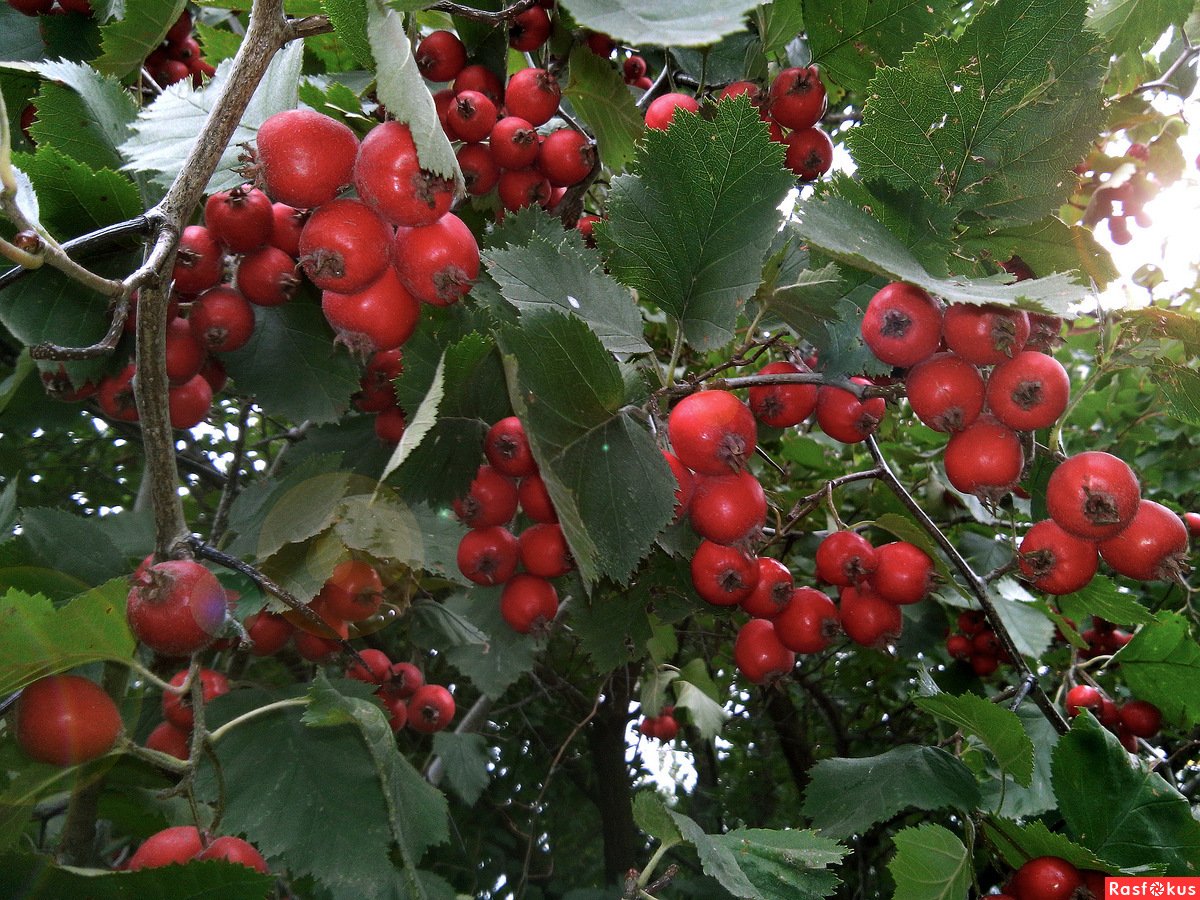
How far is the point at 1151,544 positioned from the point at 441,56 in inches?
69.0

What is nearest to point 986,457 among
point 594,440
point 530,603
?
point 594,440

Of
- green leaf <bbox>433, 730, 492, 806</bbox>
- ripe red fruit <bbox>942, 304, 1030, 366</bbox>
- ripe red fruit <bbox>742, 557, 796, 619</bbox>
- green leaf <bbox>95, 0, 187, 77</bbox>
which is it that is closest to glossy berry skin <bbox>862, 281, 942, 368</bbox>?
ripe red fruit <bbox>942, 304, 1030, 366</bbox>

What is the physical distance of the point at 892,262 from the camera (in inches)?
45.9

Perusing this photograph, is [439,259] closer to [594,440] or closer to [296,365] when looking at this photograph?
[594,440]

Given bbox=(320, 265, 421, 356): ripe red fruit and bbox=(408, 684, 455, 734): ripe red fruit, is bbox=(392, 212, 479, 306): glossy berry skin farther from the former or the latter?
bbox=(408, 684, 455, 734): ripe red fruit

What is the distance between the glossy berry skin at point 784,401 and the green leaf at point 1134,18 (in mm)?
1494

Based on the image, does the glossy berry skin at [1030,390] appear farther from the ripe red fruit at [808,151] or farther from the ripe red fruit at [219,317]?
the ripe red fruit at [219,317]

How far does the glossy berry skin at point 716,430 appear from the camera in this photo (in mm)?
1296

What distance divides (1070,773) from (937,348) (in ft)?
3.35

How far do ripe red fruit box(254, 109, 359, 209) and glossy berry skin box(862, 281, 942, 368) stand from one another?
820mm

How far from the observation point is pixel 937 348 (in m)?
1.40

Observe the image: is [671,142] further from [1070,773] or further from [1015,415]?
[1070,773]

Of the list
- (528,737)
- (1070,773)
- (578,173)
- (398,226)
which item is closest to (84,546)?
(398,226)

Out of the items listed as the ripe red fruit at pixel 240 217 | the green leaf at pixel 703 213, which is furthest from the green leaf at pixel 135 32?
the green leaf at pixel 703 213
